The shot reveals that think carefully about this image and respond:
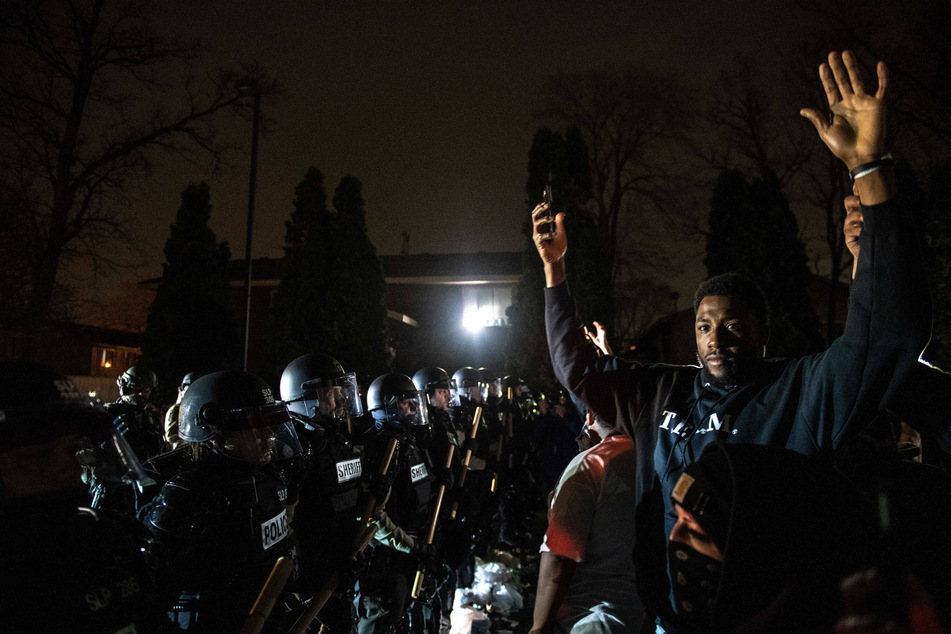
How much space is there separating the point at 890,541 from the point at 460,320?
3974 cm

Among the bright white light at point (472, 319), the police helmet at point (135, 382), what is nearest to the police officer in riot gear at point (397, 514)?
the police helmet at point (135, 382)

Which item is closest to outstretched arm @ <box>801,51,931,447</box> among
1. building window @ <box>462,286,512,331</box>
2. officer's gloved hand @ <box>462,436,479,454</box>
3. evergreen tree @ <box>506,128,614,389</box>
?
officer's gloved hand @ <box>462,436,479,454</box>

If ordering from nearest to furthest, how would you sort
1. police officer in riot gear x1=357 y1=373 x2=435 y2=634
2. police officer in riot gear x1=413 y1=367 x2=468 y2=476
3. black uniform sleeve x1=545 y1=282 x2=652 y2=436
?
black uniform sleeve x1=545 y1=282 x2=652 y2=436, police officer in riot gear x1=357 y1=373 x2=435 y2=634, police officer in riot gear x1=413 y1=367 x2=468 y2=476

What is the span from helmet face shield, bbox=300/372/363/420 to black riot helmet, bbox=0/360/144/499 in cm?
350

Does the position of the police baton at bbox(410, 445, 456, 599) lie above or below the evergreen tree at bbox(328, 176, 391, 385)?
below

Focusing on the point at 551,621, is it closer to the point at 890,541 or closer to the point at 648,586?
the point at 648,586

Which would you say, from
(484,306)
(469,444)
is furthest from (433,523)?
(484,306)

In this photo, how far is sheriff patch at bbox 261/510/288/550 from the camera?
11.0 ft

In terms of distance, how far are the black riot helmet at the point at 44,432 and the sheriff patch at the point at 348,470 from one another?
8.04ft

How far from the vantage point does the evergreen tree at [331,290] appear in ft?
71.1

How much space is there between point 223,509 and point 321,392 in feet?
9.07

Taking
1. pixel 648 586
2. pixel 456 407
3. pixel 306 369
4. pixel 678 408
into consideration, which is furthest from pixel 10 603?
pixel 456 407

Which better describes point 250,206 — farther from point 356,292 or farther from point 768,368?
point 768,368

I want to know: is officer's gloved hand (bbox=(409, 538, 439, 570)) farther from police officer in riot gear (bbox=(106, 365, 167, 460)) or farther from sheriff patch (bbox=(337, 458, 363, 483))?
police officer in riot gear (bbox=(106, 365, 167, 460))
